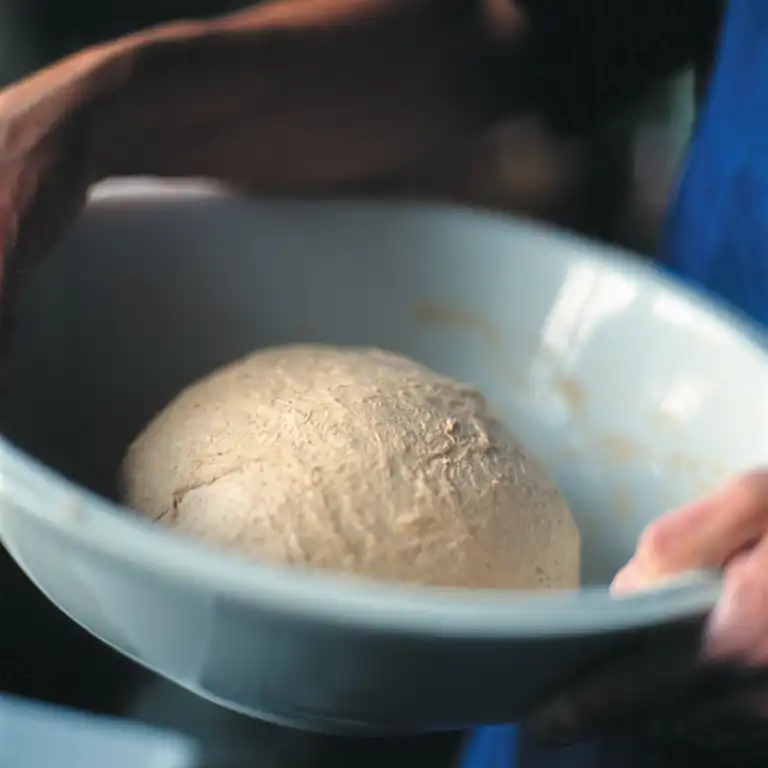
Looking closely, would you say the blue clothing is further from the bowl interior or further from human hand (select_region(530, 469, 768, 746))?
human hand (select_region(530, 469, 768, 746))

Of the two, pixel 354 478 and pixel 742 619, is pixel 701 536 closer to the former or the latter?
pixel 742 619

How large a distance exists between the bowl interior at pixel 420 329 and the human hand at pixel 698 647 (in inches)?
5.3

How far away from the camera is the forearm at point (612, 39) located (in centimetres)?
60

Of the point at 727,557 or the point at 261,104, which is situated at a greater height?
the point at 261,104

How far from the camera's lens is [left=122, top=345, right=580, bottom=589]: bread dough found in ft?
1.19

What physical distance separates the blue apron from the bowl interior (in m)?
0.08

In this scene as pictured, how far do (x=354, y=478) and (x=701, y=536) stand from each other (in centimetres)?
14

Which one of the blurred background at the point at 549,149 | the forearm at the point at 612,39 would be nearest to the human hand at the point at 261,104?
the forearm at the point at 612,39

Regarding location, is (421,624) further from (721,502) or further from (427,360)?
(427,360)

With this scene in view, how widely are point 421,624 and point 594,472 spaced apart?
0.26 m

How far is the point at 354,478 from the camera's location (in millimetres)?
375

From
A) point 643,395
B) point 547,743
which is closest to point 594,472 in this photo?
point 643,395

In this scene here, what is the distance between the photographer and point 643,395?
46 centimetres

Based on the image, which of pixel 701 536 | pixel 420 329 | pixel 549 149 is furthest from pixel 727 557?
pixel 549 149
